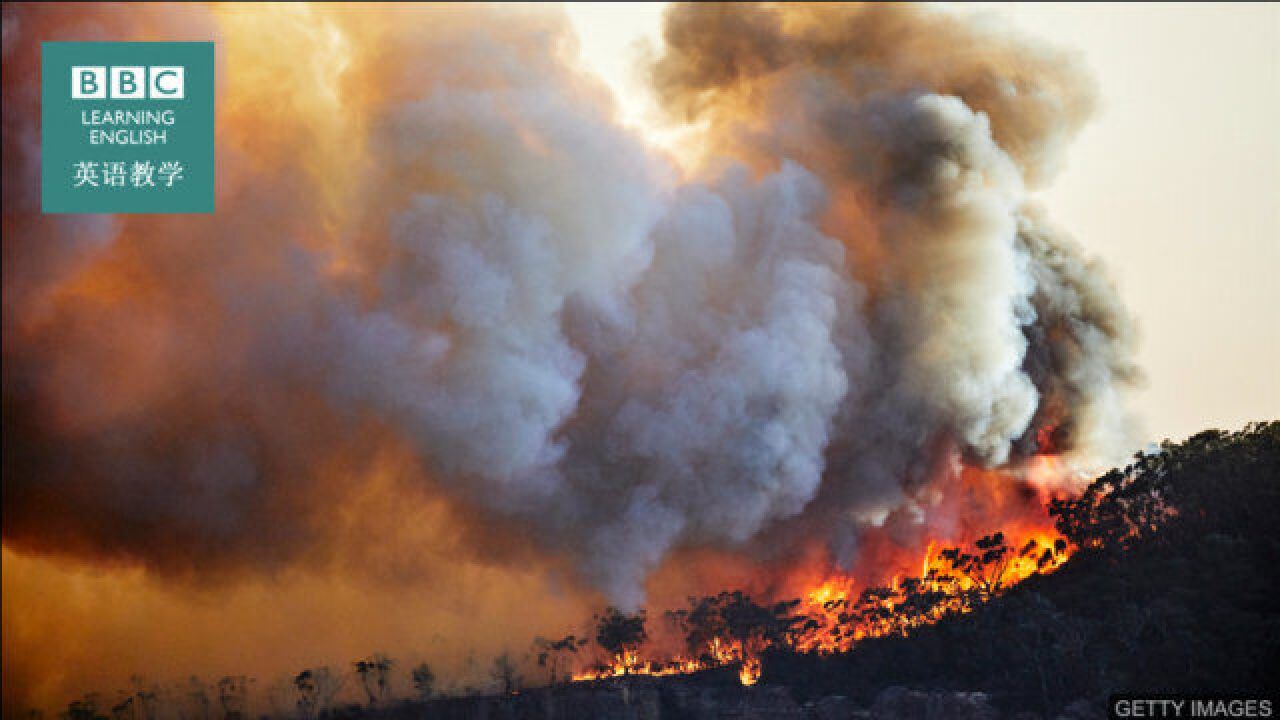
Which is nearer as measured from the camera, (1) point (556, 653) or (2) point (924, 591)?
(2) point (924, 591)

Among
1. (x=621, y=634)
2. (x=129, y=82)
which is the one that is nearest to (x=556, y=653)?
(x=621, y=634)

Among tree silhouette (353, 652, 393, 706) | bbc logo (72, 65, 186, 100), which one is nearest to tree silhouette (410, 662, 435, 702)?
tree silhouette (353, 652, 393, 706)

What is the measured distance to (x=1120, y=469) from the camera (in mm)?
112438

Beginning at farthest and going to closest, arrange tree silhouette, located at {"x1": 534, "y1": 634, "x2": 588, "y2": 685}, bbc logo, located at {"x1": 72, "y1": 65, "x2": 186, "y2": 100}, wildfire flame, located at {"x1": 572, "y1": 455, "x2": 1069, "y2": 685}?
tree silhouette, located at {"x1": 534, "y1": 634, "x2": 588, "y2": 685}
wildfire flame, located at {"x1": 572, "y1": 455, "x2": 1069, "y2": 685}
bbc logo, located at {"x1": 72, "y1": 65, "x2": 186, "y2": 100}

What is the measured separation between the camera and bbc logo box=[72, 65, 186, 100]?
191 ft

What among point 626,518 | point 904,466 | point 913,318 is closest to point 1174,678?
point 904,466

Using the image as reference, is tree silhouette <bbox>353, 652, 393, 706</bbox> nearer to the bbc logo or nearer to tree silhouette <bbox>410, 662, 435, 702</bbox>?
tree silhouette <bbox>410, 662, 435, 702</bbox>

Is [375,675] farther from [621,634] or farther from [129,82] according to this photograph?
[129,82]

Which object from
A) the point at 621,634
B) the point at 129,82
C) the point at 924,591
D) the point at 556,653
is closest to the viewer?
the point at 129,82

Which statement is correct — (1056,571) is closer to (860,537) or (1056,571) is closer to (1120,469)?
(1120,469)

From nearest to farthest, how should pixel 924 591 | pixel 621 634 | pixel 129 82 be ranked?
pixel 129 82 → pixel 924 591 → pixel 621 634

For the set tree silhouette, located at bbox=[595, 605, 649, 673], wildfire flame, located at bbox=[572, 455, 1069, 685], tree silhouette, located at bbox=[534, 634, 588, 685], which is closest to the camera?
wildfire flame, located at bbox=[572, 455, 1069, 685]

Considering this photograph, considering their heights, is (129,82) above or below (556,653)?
above

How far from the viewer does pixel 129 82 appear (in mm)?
58781
